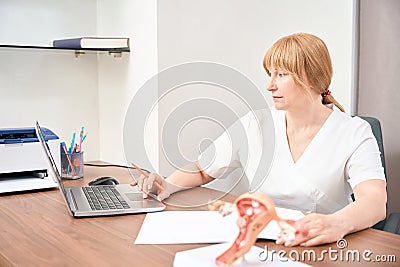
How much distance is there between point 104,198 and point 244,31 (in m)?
1.19

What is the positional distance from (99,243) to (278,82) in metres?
0.82

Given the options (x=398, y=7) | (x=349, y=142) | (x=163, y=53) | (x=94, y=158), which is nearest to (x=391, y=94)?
(x=398, y=7)

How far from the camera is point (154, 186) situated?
1.61m

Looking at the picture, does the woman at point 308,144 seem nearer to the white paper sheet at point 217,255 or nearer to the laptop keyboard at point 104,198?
the laptop keyboard at point 104,198

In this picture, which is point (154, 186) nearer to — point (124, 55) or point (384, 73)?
point (124, 55)

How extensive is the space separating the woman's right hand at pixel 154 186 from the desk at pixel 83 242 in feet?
0.36

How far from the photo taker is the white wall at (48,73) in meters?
2.27

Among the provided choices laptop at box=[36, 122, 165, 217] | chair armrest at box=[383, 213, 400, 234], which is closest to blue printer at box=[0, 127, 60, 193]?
laptop at box=[36, 122, 165, 217]

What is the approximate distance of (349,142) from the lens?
1652 mm

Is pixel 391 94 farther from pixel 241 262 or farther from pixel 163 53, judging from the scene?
pixel 241 262

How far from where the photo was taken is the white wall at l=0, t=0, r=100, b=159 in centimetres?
227

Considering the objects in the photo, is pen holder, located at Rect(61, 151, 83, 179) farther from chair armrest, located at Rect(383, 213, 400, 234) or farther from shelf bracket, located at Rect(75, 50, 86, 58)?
chair armrest, located at Rect(383, 213, 400, 234)

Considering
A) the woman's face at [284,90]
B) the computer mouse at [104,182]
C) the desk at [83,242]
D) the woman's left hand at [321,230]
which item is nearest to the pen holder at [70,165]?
the computer mouse at [104,182]

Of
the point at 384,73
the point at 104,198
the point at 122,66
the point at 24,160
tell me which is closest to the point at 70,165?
the point at 24,160
